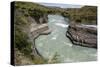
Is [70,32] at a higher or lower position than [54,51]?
higher

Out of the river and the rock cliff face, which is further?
the rock cliff face

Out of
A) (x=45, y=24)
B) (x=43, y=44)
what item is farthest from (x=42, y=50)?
(x=45, y=24)

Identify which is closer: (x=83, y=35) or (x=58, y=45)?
(x=58, y=45)

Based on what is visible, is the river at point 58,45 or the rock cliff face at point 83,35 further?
the rock cliff face at point 83,35

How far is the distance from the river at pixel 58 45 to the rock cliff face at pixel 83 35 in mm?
54

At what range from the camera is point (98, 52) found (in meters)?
2.44

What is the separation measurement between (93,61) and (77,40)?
0.34 m

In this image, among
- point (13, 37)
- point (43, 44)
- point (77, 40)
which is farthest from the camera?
point (77, 40)

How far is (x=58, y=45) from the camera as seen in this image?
86.9 inches

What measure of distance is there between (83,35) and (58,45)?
343mm

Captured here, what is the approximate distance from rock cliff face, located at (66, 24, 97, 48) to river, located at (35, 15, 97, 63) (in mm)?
54

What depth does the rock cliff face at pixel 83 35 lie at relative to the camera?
2277mm

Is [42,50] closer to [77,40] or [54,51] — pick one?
[54,51]

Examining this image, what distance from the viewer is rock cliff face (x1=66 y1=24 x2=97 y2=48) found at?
7.47ft
